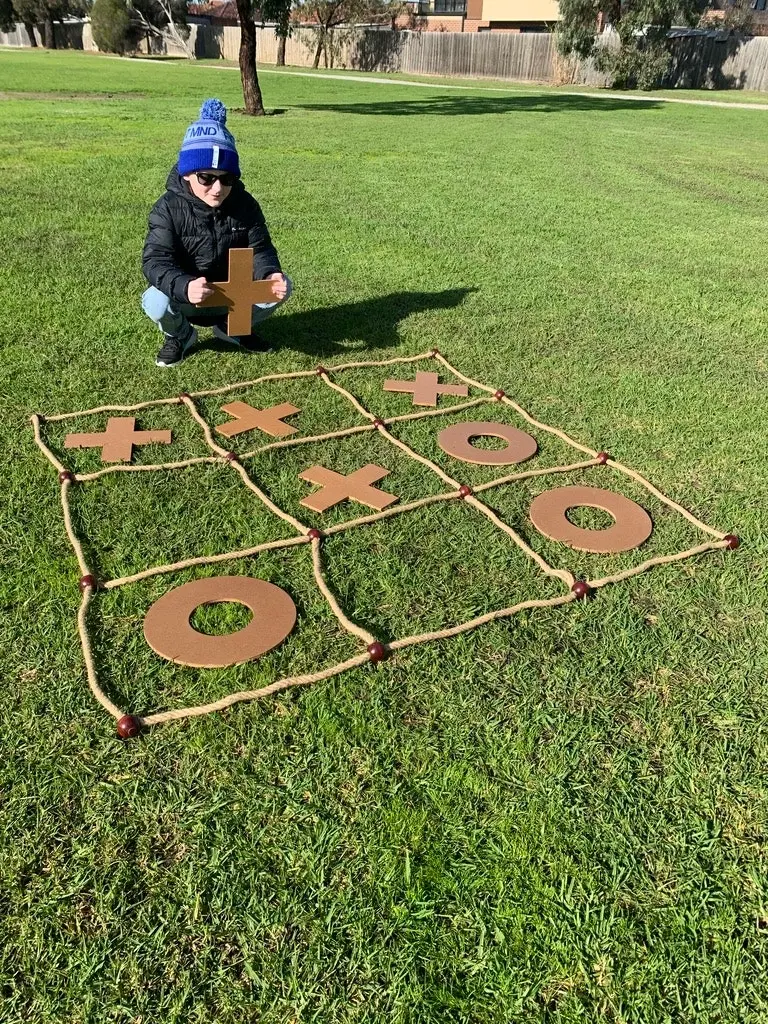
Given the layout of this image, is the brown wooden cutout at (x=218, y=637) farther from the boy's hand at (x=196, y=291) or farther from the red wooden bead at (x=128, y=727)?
the boy's hand at (x=196, y=291)

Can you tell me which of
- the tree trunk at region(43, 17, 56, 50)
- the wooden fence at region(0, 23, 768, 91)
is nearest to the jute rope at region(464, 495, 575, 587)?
the wooden fence at region(0, 23, 768, 91)

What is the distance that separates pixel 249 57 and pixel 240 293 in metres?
11.9

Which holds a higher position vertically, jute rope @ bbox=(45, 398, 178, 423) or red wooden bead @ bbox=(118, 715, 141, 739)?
jute rope @ bbox=(45, 398, 178, 423)

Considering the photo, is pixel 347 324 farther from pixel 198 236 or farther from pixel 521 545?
pixel 521 545

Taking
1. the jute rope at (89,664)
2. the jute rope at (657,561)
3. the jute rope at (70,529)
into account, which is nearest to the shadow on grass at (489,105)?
the jute rope at (70,529)

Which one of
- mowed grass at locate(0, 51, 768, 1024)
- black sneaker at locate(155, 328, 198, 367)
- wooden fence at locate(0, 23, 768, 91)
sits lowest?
mowed grass at locate(0, 51, 768, 1024)

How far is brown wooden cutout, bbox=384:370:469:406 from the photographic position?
3.48 meters

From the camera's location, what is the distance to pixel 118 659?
6.42 feet

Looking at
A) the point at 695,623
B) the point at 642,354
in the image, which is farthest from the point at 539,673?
the point at 642,354

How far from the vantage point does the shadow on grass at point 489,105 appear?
16.0m

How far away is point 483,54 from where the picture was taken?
2909 cm

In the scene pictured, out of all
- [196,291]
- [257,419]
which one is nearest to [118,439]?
[257,419]

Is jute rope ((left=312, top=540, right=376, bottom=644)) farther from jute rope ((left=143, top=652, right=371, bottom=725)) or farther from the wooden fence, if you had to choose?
the wooden fence

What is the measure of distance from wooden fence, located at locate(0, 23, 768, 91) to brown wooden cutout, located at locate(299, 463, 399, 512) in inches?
1098
